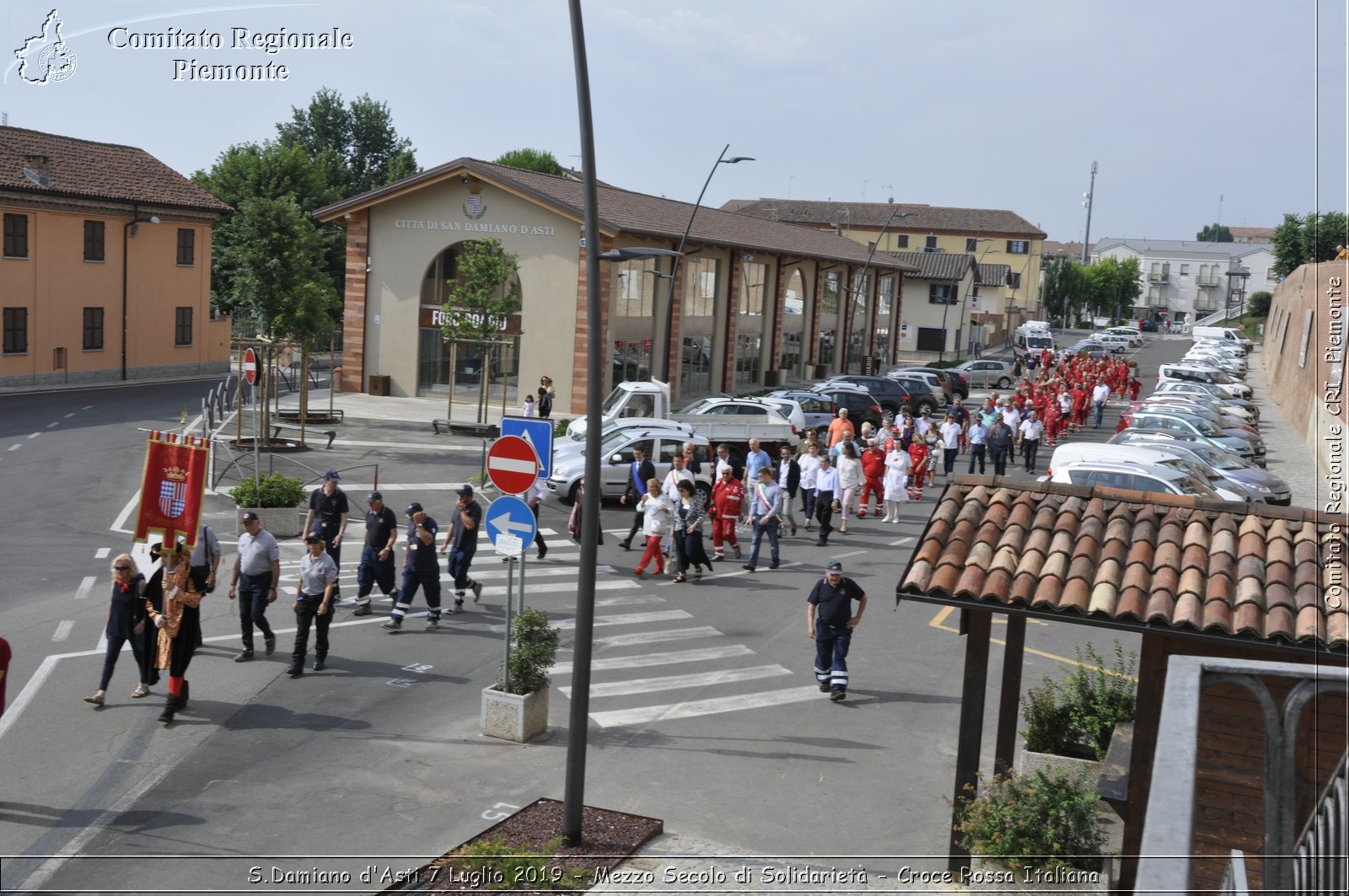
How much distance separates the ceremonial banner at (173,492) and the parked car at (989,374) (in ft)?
161

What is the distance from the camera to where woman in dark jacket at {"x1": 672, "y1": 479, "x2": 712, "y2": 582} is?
17.7 m

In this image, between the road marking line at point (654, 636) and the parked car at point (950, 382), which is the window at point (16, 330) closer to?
the parked car at point (950, 382)

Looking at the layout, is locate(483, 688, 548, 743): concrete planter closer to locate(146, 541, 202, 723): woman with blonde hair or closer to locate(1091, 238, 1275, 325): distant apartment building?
locate(146, 541, 202, 723): woman with blonde hair

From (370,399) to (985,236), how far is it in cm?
8665

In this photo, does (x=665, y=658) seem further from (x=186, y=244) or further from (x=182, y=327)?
(x=182, y=327)

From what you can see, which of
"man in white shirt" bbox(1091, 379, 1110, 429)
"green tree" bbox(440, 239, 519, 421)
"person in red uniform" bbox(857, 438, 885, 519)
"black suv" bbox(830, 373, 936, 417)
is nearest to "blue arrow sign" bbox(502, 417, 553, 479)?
"person in red uniform" bbox(857, 438, 885, 519)

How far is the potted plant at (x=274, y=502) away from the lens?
20.0 meters

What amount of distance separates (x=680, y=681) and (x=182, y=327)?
4244cm

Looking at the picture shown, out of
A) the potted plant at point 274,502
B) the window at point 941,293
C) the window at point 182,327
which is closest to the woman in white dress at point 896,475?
the potted plant at point 274,502

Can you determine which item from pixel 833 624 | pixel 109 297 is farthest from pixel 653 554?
pixel 109 297

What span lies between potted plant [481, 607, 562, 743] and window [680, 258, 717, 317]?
35.2 m

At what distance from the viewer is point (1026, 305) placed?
4668 inches

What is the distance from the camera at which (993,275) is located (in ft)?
334

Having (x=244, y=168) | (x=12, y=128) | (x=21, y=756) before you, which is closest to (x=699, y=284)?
(x=12, y=128)
